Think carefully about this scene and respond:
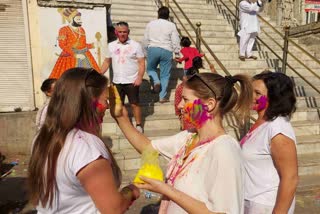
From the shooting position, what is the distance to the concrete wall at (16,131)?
534 centimetres

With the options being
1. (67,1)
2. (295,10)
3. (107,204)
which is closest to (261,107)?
(107,204)

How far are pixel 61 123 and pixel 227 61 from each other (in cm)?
667

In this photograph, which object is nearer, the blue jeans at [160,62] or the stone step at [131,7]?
the blue jeans at [160,62]

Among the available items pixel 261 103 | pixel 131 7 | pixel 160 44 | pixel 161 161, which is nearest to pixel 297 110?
pixel 160 44

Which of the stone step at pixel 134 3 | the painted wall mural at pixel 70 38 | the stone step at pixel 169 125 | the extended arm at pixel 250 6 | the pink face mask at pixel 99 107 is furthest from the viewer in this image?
the stone step at pixel 134 3

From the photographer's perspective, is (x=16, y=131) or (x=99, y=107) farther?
(x=16, y=131)

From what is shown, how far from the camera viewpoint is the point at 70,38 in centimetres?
554

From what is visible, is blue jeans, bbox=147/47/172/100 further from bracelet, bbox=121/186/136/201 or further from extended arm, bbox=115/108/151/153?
bracelet, bbox=121/186/136/201

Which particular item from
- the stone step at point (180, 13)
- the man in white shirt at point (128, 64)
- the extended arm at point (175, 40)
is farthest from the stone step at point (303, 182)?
the stone step at point (180, 13)

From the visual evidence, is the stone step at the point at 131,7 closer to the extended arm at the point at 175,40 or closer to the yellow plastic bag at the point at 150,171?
the extended arm at the point at 175,40

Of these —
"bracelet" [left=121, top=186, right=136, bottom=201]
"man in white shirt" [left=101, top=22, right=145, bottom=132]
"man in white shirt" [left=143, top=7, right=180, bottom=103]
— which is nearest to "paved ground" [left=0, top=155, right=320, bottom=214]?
"man in white shirt" [left=101, top=22, right=145, bottom=132]

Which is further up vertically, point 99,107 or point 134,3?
point 134,3

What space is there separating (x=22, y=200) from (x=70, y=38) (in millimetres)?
2936

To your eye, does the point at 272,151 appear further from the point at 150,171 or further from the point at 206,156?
the point at 150,171
